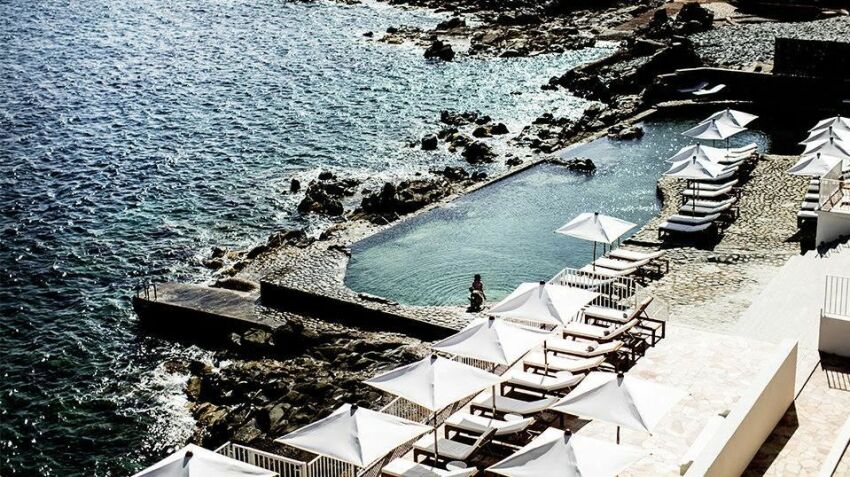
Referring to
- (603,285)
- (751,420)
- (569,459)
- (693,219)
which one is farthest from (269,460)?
(693,219)

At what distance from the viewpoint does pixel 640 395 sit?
54.9 ft

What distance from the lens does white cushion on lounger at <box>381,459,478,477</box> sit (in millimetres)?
17031

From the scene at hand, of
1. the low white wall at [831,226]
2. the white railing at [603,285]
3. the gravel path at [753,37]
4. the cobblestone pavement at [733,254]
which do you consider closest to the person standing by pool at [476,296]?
the white railing at [603,285]

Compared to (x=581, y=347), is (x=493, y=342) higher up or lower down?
higher up

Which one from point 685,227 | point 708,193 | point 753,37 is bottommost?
point 685,227

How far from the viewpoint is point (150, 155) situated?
165 ft

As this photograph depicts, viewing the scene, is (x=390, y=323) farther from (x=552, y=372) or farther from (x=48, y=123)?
(x=48, y=123)

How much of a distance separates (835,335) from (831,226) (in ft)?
22.3

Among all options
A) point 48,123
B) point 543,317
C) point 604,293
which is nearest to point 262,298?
point 604,293

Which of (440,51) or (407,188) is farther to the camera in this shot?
(440,51)

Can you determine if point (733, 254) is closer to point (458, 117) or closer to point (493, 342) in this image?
point (493, 342)

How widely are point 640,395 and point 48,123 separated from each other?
4636 centimetres

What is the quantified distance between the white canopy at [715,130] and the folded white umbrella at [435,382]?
2195 centimetres

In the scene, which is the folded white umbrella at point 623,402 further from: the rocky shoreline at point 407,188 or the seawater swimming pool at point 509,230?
the seawater swimming pool at point 509,230
